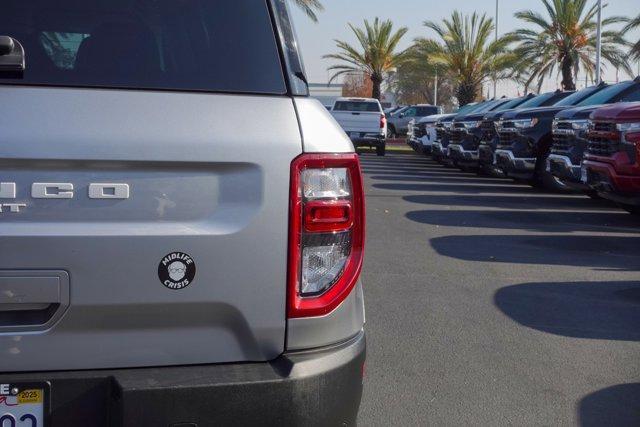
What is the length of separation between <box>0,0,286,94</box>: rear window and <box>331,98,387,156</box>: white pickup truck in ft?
83.9

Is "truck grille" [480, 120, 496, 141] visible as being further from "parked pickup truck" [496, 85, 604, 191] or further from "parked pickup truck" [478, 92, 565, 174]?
"parked pickup truck" [496, 85, 604, 191]

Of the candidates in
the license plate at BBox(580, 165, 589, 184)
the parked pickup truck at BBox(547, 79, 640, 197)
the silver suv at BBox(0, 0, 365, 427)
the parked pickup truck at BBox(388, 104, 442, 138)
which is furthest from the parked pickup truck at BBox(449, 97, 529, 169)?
the parked pickup truck at BBox(388, 104, 442, 138)

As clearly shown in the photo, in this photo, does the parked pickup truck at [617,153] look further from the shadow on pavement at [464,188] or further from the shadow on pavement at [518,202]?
the shadow on pavement at [464,188]

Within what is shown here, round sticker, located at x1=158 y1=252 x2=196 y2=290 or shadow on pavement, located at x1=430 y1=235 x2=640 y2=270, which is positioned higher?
round sticker, located at x1=158 y1=252 x2=196 y2=290

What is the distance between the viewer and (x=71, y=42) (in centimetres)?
308

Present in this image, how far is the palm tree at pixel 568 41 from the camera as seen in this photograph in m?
35.5

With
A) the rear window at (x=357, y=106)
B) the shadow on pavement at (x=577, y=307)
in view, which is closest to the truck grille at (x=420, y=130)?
the rear window at (x=357, y=106)

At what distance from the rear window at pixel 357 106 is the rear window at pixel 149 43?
2671 cm

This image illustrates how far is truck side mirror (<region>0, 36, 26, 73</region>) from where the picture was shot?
2.60 m

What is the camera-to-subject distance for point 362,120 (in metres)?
29.1

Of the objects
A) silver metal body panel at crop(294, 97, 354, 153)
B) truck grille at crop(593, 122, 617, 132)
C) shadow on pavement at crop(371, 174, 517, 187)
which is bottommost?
shadow on pavement at crop(371, 174, 517, 187)

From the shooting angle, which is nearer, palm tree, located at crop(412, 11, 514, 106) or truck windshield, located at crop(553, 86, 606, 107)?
truck windshield, located at crop(553, 86, 606, 107)

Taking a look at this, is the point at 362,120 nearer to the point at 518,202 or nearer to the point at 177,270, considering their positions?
the point at 518,202

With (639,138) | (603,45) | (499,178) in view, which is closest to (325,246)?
(639,138)
